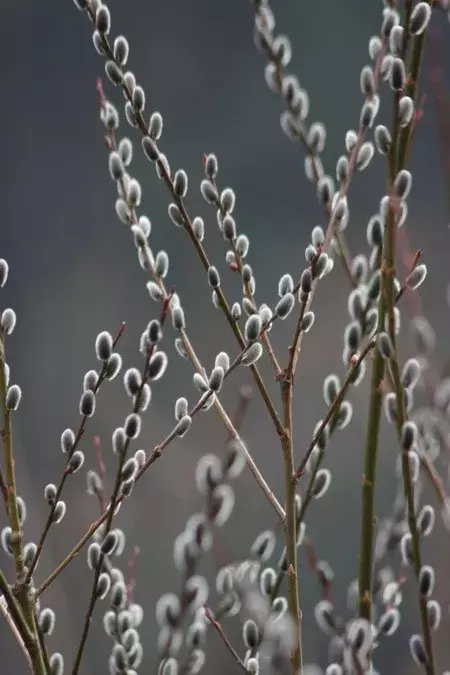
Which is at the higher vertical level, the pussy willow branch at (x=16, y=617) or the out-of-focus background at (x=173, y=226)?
the out-of-focus background at (x=173, y=226)

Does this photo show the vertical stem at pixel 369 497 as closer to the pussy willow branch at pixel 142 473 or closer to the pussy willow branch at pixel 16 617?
the pussy willow branch at pixel 142 473

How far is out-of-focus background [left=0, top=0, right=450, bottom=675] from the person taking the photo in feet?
8.14

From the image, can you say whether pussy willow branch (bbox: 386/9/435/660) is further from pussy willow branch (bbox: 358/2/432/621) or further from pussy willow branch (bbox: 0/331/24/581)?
pussy willow branch (bbox: 0/331/24/581)

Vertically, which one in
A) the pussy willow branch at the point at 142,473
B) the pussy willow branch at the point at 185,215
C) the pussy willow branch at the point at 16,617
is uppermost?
the pussy willow branch at the point at 185,215

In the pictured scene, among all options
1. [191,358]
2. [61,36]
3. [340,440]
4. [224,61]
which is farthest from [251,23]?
[191,358]

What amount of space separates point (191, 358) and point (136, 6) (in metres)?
2.29

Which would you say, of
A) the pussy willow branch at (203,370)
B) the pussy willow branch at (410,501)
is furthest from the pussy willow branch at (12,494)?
the pussy willow branch at (410,501)

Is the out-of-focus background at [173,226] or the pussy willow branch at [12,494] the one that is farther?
the out-of-focus background at [173,226]

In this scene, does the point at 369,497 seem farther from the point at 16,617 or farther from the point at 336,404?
the point at 16,617

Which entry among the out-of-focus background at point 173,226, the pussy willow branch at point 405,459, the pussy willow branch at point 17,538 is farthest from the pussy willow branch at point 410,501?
the out-of-focus background at point 173,226

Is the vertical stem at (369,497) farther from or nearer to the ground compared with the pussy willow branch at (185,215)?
nearer to the ground

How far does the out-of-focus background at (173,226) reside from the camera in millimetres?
2480

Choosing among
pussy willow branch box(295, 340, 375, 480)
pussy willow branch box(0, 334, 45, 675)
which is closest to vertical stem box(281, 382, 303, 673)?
pussy willow branch box(295, 340, 375, 480)

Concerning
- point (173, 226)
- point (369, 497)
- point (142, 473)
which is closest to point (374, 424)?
point (369, 497)
